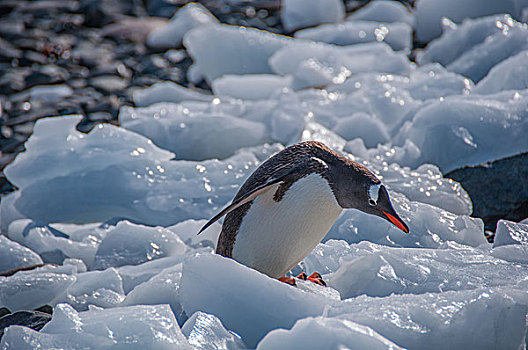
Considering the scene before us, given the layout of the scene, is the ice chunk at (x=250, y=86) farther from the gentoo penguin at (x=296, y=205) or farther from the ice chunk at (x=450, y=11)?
the gentoo penguin at (x=296, y=205)

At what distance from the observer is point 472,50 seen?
4.90 meters

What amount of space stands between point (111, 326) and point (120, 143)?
1.98 m

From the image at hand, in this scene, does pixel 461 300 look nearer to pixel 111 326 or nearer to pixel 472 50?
pixel 111 326

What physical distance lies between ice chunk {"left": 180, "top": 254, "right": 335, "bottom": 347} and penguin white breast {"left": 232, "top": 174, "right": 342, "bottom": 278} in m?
0.34

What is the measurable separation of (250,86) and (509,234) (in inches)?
114

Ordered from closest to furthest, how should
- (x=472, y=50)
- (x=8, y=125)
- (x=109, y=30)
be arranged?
(x=472, y=50) → (x=8, y=125) → (x=109, y=30)

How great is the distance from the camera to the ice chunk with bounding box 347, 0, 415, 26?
6.48 m

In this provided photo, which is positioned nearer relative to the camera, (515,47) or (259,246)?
(259,246)

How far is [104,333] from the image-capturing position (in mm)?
1844

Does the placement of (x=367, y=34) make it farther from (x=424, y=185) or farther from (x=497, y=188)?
(x=424, y=185)

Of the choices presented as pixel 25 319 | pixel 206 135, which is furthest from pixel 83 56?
pixel 25 319

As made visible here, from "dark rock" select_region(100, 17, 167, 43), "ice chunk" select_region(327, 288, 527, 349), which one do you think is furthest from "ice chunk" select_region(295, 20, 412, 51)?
"ice chunk" select_region(327, 288, 527, 349)

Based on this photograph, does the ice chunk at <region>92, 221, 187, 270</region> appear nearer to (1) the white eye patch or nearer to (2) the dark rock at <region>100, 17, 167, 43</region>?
(1) the white eye patch

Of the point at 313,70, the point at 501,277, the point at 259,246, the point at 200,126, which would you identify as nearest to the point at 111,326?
the point at 259,246
